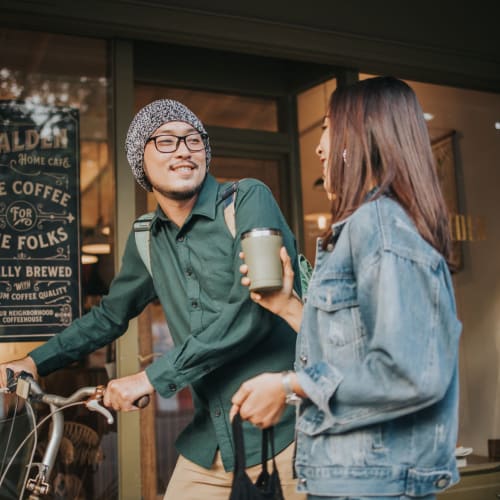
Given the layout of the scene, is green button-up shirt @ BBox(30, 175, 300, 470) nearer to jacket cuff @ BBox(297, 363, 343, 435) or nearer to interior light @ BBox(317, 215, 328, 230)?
jacket cuff @ BBox(297, 363, 343, 435)

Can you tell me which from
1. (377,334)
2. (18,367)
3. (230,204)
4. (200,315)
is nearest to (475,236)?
(230,204)

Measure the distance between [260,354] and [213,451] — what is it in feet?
1.11

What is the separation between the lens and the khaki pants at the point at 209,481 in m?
2.32

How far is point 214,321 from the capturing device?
88.7 inches

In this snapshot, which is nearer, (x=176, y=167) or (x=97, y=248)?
(x=176, y=167)

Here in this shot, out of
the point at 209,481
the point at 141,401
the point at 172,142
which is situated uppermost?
the point at 172,142

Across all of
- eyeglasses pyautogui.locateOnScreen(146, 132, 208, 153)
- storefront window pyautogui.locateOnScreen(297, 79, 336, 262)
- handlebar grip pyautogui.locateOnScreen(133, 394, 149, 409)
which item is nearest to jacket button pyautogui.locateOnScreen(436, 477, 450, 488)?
handlebar grip pyautogui.locateOnScreen(133, 394, 149, 409)

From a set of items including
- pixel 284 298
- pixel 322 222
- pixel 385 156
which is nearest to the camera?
pixel 385 156

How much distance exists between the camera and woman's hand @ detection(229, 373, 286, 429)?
152 cm

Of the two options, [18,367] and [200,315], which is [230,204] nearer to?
[200,315]

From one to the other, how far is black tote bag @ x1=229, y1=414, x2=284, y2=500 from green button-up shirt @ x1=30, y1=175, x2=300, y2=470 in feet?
1.64

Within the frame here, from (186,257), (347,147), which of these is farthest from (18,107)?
(347,147)

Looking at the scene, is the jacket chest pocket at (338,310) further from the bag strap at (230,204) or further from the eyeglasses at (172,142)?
the eyeglasses at (172,142)

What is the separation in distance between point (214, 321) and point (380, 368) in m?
0.90
